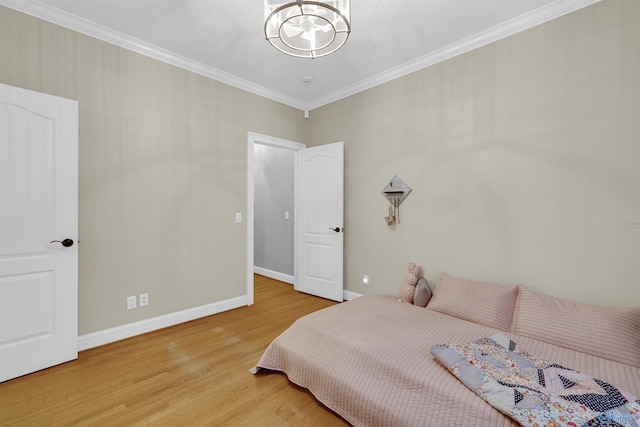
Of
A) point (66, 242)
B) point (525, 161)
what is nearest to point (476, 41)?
point (525, 161)

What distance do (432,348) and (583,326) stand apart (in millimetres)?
1093

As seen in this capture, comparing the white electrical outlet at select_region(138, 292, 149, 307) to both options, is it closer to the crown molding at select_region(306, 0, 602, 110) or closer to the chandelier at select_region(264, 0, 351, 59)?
the chandelier at select_region(264, 0, 351, 59)

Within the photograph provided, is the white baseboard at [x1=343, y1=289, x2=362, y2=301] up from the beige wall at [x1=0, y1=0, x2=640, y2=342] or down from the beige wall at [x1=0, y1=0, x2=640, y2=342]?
down

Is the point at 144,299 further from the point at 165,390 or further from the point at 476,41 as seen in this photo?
the point at 476,41

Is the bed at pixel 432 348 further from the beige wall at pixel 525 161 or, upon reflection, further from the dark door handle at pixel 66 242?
the dark door handle at pixel 66 242

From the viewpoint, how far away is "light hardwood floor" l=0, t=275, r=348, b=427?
1689 mm

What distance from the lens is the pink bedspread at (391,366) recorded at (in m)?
1.40

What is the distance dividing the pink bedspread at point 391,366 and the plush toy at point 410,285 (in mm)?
428

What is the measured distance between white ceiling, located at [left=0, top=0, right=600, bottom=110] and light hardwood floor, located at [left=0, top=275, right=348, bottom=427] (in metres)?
2.83

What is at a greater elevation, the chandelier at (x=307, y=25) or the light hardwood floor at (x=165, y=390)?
the chandelier at (x=307, y=25)

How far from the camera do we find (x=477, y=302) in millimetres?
2379

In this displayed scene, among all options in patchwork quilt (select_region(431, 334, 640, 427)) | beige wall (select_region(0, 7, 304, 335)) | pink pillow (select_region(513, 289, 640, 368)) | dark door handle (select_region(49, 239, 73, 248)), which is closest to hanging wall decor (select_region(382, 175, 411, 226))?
pink pillow (select_region(513, 289, 640, 368))

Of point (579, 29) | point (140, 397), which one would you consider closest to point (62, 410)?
point (140, 397)

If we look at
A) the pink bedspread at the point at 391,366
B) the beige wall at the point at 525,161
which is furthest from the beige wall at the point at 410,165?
the pink bedspread at the point at 391,366
